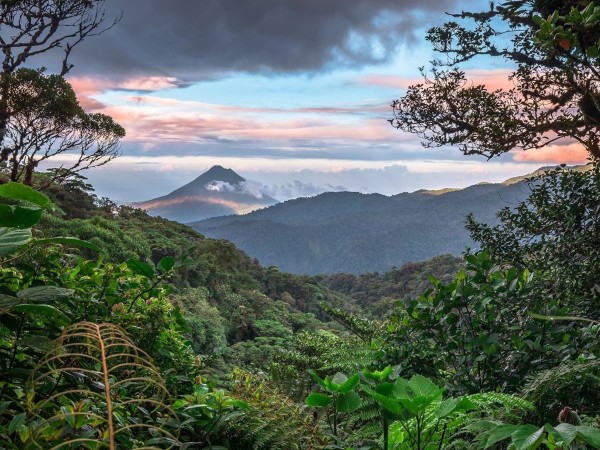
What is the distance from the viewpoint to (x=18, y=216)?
859 millimetres

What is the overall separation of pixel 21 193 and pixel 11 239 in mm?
121

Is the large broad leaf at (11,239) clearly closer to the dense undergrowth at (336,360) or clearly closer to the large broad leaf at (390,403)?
the dense undergrowth at (336,360)

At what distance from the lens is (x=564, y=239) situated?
10.7ft

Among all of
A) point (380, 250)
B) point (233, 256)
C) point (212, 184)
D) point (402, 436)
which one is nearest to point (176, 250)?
point (233, 256)

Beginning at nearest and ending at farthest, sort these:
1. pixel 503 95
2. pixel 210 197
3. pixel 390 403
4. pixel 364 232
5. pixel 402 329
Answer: pixel 390 403 < pixel 402 329 < pixel 503 95 < pixel 364 232 < pixel 210 197

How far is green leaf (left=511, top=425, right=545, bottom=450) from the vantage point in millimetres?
711

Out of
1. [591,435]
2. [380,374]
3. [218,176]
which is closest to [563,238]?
[380,374]

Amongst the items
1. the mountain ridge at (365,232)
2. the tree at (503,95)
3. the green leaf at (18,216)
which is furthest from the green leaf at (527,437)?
the mountain ridge at (365,232)

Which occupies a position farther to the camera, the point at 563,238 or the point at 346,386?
the point at 563,238

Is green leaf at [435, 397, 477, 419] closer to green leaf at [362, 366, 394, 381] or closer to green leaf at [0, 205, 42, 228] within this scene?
green leaf at [362, 366, 394, 381]

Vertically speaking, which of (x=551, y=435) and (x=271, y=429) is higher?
(x=551, y=435)

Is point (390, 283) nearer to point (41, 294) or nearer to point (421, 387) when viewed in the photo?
point (421, 387)

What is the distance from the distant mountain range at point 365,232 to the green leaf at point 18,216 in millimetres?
94446

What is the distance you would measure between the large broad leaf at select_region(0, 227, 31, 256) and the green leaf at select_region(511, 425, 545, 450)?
781 millimetres
